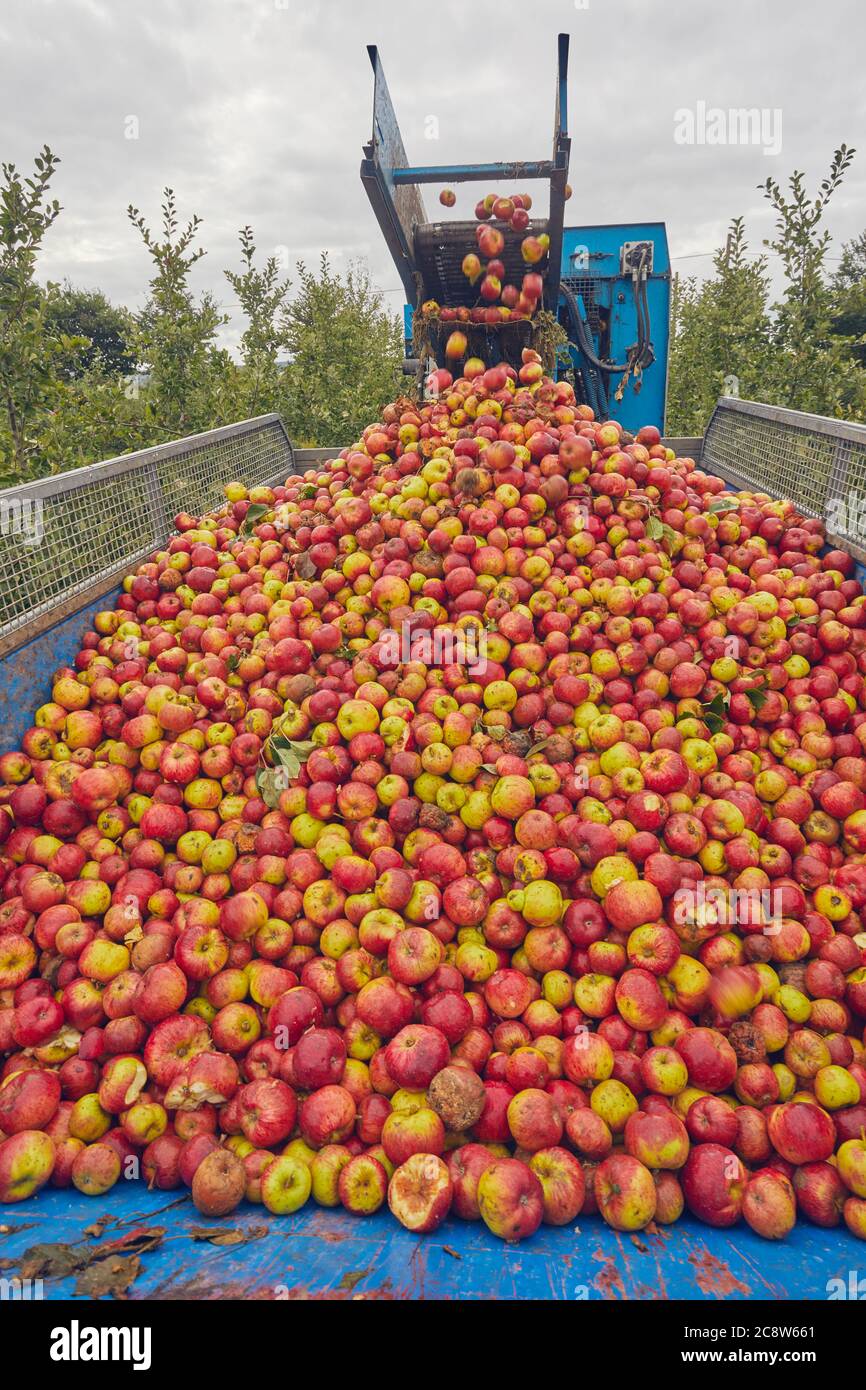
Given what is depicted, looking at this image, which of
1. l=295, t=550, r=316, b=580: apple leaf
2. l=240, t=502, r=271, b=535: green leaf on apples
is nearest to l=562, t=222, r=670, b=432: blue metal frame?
l=240, t=502, r=271, b=535: green leaf on apples

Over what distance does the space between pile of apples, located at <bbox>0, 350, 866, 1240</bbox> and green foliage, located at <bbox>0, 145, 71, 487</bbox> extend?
3.29m

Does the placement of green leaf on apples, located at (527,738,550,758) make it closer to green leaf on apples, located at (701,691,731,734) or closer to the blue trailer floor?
green leaf on apples, located at (701,691,731,734)

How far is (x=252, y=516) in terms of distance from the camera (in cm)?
584

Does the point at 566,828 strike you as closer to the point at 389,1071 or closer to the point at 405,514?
the point at 389,1071

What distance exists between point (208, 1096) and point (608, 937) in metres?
1.70

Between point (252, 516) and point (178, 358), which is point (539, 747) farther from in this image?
point (178, 358)

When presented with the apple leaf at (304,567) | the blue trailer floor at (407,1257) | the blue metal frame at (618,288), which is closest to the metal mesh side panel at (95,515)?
the apple leaf at (304,567)

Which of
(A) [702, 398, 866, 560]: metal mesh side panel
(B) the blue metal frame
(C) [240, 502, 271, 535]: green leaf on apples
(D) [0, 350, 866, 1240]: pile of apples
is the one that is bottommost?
(D) [0, 350, 866, 1240]: pile of apples

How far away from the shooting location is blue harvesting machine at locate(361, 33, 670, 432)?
576 cm

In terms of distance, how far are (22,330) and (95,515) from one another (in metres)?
3.21

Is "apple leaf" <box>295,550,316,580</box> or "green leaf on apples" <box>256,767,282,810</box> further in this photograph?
"apple leaf" <box>295,550,316,580</box>

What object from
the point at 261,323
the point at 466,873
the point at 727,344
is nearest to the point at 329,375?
the point at 261,323

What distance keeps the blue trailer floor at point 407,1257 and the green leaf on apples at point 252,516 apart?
4.69m

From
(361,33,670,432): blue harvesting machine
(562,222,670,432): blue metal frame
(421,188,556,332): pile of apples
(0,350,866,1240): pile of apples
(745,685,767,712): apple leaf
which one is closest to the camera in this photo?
(0,350,866,1240): pile of apples
